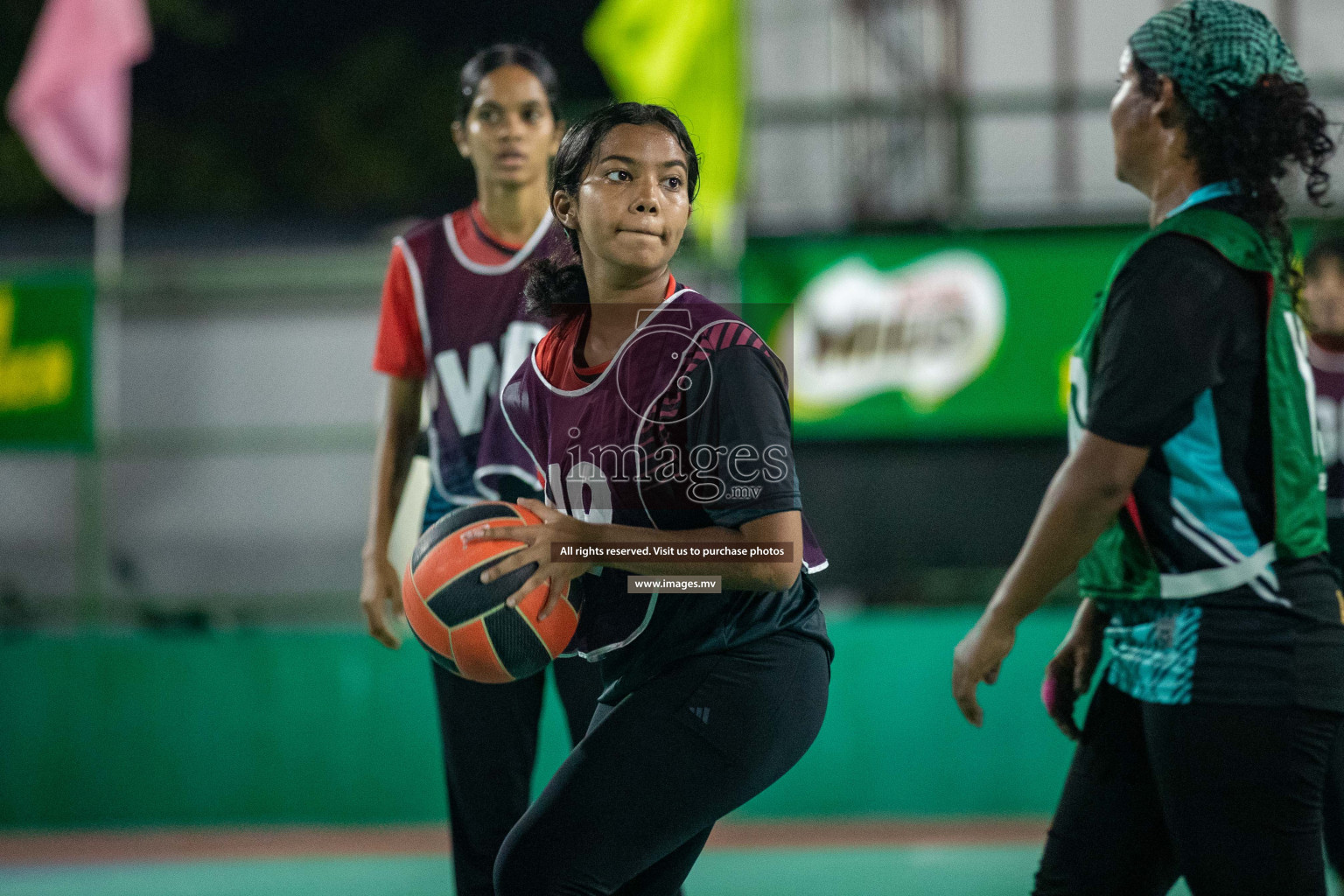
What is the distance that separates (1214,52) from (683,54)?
6.10 m

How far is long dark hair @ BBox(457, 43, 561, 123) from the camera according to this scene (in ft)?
10.3

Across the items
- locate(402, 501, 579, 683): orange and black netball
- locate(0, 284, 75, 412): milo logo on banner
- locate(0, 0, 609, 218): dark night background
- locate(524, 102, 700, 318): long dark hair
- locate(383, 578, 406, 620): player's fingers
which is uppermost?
locate(0, 0, 609, 218): dark night background

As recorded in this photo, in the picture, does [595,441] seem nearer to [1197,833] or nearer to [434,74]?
[1197,833]

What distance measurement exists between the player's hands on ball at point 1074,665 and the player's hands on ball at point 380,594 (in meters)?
1.51

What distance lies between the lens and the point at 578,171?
2254mm

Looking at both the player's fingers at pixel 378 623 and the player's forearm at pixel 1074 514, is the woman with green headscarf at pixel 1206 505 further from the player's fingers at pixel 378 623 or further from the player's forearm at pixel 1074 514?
the player's fingers at pixel 378 623

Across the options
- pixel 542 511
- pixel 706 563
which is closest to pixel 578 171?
pixel 542 511

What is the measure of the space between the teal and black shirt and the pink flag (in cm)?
845

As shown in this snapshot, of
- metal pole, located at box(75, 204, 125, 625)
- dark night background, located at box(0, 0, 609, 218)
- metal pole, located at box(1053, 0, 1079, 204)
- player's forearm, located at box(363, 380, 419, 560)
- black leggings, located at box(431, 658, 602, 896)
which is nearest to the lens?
black leggings, located at box(431, 658, 602, 896)

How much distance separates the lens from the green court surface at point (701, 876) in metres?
5.46

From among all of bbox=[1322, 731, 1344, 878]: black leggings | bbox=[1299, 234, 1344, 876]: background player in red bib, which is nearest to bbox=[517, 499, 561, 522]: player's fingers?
bbox=[1322, 731, 1344, 878]: black leggings

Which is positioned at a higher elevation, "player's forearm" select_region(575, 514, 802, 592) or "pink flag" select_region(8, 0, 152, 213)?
"pink flag" select_region(8, 0, 152, 213)

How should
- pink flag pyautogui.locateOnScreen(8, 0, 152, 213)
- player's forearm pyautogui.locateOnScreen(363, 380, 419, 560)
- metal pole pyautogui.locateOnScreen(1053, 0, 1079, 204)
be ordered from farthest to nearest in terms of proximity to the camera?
metal pole pyautogui.locateOnScreen(1053, 0, 1079, 204)
pink flag pyautogui.locateOnScreen(8, 0, 152, 213)
player's forearm pyautogui.locateOnScreen(363, 380, 419, 560)

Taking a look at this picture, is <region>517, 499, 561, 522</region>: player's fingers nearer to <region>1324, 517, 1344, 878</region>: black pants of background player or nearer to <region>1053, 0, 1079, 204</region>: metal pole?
<region>1324, 517, 1344, 878</region>: black pants of background player
